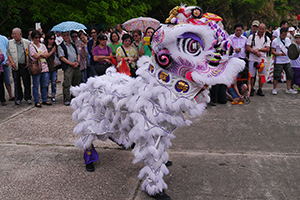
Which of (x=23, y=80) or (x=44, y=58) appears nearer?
(x=44, y=58)

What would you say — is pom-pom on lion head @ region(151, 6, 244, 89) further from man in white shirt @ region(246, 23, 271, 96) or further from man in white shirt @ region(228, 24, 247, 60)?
man in white shirt @ region(246, 23, 271, 96)

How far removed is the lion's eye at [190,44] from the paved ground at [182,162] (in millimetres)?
842

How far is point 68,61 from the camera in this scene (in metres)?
7.19

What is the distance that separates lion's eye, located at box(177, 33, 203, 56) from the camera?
2.78 m

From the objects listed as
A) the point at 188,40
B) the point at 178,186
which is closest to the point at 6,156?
the point at 178,186

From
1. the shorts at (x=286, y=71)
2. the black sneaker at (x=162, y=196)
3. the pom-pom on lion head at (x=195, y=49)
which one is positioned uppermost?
the pom-pom on lion head at (x=195, y=49)

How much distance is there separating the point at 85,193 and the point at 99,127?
85 cm

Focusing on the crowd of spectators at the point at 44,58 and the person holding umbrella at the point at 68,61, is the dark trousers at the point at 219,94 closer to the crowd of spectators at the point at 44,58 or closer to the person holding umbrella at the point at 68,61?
the crowd of spectators at the point at 44,58

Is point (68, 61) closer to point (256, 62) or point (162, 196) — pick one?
point (162, 196)

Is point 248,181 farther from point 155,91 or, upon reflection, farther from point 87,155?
point 87,155

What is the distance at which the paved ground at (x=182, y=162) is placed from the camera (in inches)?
128

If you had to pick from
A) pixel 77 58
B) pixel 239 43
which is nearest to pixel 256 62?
pixel 239 43

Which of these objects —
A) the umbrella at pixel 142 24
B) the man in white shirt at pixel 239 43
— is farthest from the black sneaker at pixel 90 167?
the man in white shirt at pixel 239 43

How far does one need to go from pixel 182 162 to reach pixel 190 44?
1.87 metres
